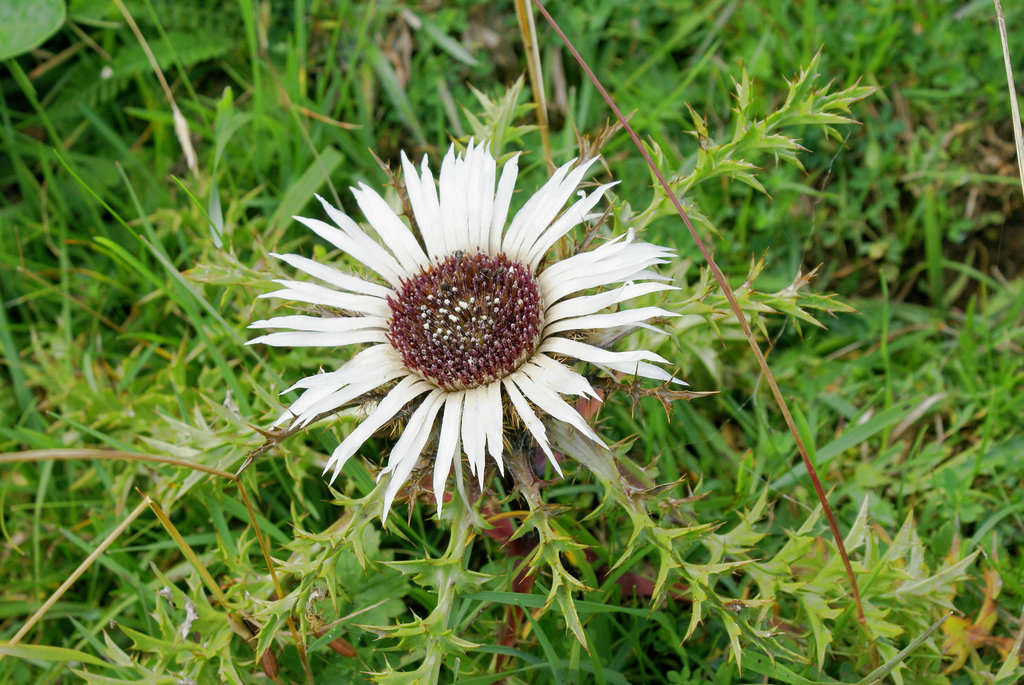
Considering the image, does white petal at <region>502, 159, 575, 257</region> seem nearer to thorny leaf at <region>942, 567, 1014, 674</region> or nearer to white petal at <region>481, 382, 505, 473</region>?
white petal at <region>481, 382, 505, 473</region>

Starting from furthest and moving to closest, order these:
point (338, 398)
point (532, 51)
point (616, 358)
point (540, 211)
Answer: point (532, 51), point (540, 211), point (338, 398), point (616, 358)

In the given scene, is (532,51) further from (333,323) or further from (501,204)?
(333,323)

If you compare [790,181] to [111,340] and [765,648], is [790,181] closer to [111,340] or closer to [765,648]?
[765,648]

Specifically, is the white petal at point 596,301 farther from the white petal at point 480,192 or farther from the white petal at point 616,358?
the white petal at point 480,192

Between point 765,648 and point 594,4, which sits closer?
point 765,648

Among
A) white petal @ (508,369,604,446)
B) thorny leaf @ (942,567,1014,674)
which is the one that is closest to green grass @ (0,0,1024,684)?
thorny leaf @ (942,567,1014,674)

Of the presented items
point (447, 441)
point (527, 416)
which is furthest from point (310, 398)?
point (527, 416)

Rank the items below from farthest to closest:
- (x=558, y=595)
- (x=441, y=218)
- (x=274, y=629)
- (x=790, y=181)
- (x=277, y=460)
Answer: (x=790, y=181), (x=277, y=460), (x=441, y=218), (x=274, y=629), (x=558, y=595)

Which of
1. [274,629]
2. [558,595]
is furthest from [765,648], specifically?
[274,629]
